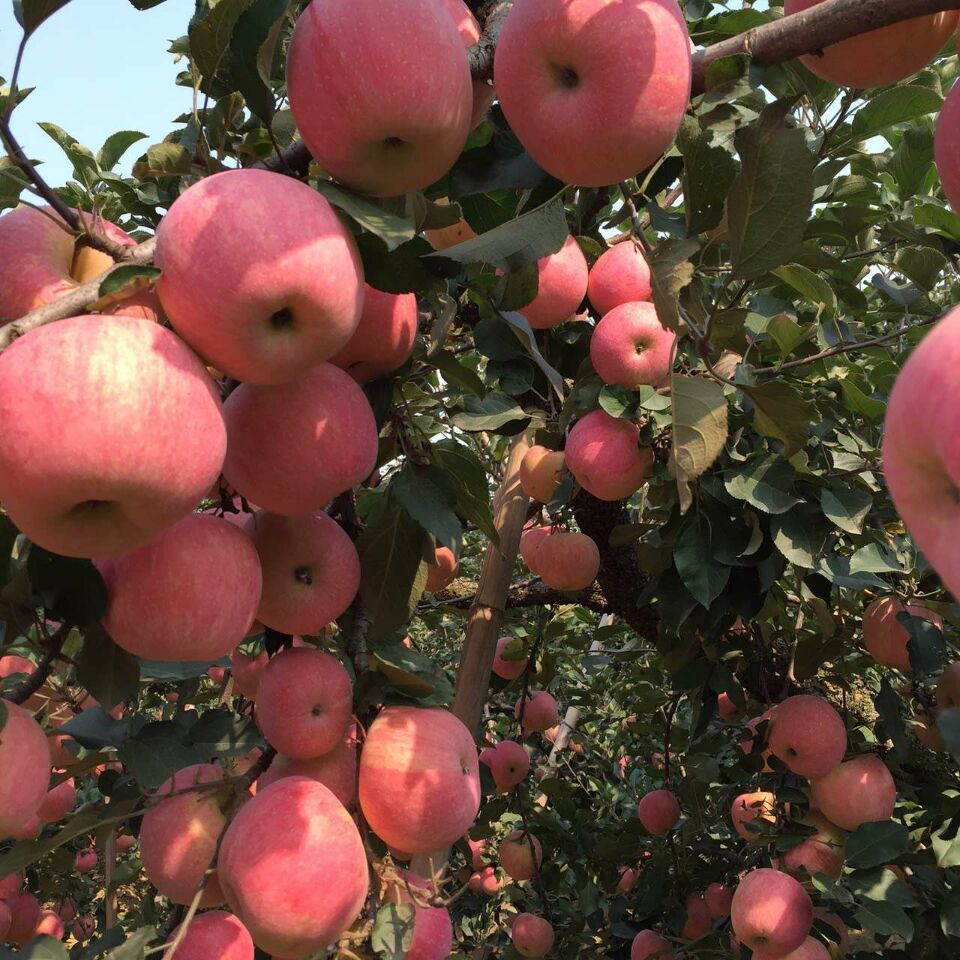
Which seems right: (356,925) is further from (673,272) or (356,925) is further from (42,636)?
(673,272)

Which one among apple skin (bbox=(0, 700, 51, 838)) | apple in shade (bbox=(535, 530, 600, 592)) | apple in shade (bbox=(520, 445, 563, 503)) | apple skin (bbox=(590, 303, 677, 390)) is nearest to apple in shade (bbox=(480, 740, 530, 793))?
apple in shade (bbox=(535, 530, 600, 592))

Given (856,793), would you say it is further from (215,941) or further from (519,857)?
(215,941)

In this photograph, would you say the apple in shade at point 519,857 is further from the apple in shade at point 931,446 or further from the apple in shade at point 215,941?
the apple in shade at point 931,446

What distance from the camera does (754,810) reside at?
237cm

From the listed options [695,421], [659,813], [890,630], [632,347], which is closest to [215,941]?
[695,421]

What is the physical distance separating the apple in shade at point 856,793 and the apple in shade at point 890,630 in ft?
0.84

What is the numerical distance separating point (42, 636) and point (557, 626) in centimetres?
203

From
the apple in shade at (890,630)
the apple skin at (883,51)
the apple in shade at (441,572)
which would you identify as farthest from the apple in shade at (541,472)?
the apple skin at (883,51)

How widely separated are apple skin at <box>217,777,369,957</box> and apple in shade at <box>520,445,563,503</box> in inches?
52.5

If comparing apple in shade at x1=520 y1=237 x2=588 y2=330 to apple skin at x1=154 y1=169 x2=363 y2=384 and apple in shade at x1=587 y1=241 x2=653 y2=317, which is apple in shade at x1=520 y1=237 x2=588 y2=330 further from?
apple skin at x1=154 y1=169 x2=363 y2=384

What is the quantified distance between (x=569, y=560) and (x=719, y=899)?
102cm

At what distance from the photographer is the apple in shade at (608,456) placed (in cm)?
190

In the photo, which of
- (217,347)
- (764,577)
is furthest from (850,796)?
(217,347)

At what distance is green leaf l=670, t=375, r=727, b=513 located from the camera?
3.75ft
